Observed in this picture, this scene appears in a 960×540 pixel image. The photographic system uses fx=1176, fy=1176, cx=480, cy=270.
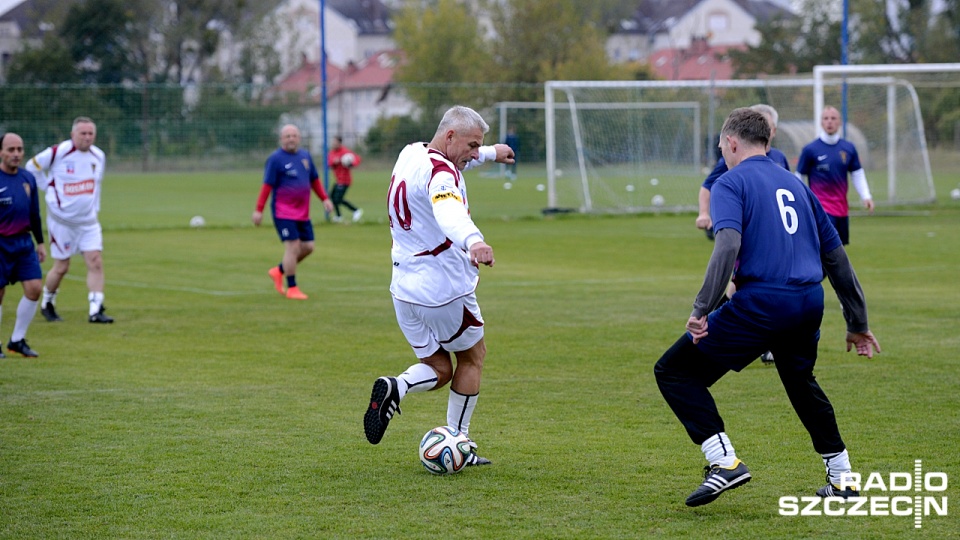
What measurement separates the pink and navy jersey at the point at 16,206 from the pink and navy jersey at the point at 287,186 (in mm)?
4255

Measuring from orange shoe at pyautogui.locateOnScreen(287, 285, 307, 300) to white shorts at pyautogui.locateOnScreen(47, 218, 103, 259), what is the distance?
2.45 m

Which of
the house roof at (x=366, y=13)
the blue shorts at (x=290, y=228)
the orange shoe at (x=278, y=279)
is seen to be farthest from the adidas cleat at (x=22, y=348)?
the house roof at (x=366, y=13)

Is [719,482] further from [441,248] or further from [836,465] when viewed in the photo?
[441,248]

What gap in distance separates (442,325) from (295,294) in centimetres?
836

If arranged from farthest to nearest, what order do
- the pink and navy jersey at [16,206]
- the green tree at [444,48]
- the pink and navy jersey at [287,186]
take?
the green tree at [444,48] < the pink and navy jersey at [287,186] < the pink and navy jersey at [16,206]

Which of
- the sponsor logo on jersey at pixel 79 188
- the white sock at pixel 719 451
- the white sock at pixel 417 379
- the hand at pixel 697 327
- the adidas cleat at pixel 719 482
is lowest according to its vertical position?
the adidas cleat at pixel 719 482

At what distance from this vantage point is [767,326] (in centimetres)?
538

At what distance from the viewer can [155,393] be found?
8648mm

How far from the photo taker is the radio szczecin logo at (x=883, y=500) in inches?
216

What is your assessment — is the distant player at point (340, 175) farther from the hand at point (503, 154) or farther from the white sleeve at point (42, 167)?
the hand at point (503, 154)

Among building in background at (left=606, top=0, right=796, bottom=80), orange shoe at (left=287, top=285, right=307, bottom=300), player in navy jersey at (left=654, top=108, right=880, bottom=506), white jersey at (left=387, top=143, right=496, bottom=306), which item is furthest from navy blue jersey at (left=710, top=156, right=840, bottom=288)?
building in background at (left=606, top=0, right=796, bottom=80)

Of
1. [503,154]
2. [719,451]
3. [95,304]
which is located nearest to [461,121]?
[503,154]

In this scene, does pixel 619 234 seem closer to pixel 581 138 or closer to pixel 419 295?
pixel 581 138

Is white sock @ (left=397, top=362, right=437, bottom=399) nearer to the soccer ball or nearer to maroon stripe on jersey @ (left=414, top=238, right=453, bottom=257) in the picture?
the soccer ball
